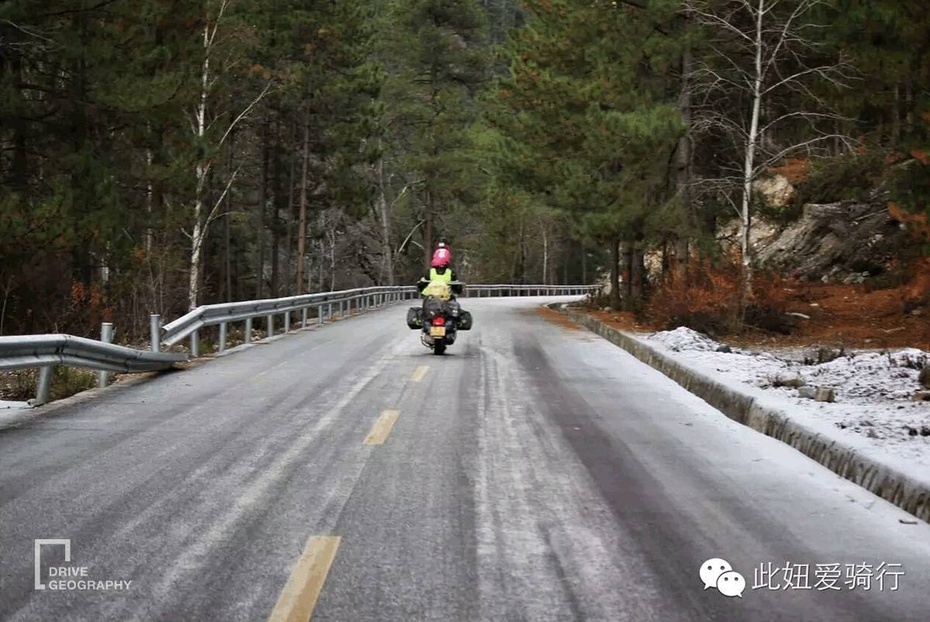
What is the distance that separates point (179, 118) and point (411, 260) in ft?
162

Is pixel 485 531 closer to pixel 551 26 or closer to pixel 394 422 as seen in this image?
pixel 394 422

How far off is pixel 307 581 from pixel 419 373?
29.5 ft

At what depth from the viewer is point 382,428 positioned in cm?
884

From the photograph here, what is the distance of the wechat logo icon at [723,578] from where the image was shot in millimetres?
4552

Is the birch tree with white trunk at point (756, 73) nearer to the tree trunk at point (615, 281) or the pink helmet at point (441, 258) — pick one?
the pink helmet at point (441, 258)

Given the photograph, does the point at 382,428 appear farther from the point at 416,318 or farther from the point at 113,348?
the point at 416,318

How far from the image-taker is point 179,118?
74.6 ft

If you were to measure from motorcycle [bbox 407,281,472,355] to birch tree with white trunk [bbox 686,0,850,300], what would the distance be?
6.64 meters

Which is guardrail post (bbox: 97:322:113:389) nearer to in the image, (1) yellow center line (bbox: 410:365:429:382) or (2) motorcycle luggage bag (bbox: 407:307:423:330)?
(1) yellow center line (bbox: 410:365:429:382)

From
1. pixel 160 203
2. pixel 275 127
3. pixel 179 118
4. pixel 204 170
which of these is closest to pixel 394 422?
pixel 179 118

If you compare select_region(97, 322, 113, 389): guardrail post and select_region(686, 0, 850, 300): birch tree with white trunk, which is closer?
select_region(97, 322, 113, 389): guardrail post

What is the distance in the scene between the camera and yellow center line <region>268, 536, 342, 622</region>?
4.13m

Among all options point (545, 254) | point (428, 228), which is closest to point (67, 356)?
point (428, 228)

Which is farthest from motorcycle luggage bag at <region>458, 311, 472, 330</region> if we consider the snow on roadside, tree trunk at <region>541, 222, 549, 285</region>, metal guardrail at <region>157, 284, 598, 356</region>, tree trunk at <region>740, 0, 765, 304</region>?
tree trunk at <region>541, 222, 549, 285</region>
